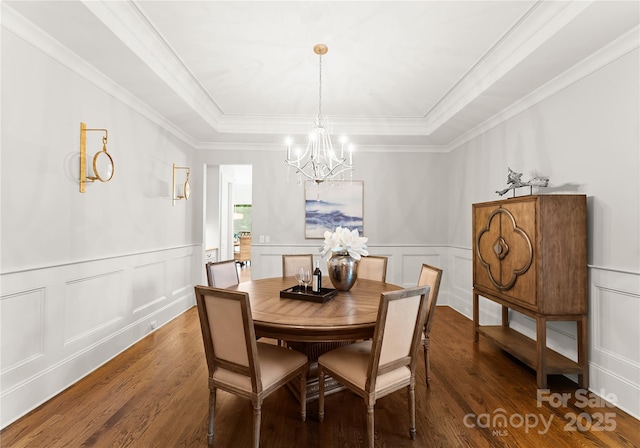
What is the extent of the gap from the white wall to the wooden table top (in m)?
1.46

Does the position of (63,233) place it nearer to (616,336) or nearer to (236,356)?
(236,356)

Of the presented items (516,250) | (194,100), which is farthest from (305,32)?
(516,250)

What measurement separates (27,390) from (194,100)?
2.91 m

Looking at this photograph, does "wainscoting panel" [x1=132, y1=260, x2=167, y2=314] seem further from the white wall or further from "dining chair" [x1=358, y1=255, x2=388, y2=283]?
"dining chair" [x1=358, y1=255, x2=388, y2=283]

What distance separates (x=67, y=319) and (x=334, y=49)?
120 inches

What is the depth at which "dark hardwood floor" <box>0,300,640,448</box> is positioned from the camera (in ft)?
6.28

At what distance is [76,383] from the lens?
2.57 m

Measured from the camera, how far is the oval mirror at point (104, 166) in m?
2.81

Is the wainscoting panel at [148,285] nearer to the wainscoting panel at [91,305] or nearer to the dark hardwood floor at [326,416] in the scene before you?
the wainscoting panel at [91,305]

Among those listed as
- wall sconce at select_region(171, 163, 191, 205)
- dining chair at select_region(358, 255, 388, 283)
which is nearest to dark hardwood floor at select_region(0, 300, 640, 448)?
dining chair at select_region(358, 255, 388, 283)

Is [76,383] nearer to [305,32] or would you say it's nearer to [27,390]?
[27,390]

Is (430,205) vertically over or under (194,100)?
under

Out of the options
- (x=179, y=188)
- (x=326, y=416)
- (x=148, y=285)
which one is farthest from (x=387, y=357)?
(x=179, y=188)

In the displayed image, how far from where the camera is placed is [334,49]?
2754mm
